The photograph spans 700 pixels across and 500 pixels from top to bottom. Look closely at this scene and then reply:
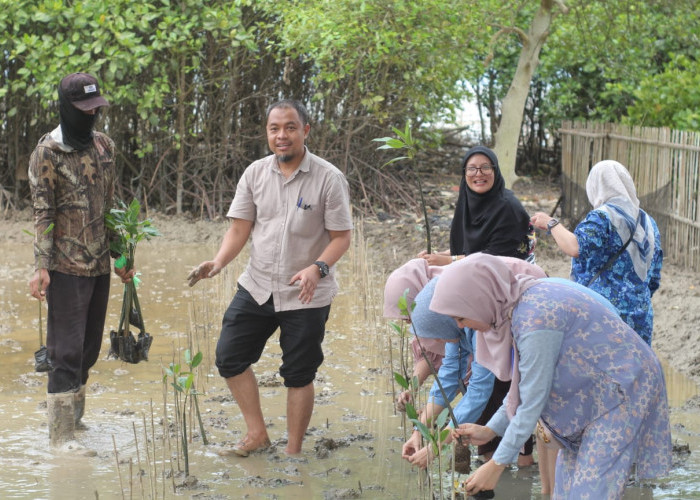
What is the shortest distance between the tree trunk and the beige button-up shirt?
266 inches

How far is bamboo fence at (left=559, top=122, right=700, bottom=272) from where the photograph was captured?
9297 millimetres

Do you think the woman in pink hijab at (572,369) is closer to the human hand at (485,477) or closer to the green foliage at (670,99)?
the human hand at (485,477)

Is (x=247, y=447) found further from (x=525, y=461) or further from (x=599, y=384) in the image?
(x=599, y=384)

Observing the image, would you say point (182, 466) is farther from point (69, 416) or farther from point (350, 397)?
point (350, 397)

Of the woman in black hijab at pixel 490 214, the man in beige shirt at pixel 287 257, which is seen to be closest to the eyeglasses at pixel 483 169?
the woman in black hijab at pixel 490 214

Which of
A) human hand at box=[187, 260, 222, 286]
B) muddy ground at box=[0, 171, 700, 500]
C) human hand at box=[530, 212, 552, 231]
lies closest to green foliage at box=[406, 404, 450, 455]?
muddy ground at box=[0, 171, 700, 500]

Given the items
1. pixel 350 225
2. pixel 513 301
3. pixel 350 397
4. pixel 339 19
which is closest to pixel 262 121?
pixel 339 19

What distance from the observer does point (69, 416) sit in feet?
16.5

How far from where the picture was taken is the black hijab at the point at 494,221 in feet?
15.7

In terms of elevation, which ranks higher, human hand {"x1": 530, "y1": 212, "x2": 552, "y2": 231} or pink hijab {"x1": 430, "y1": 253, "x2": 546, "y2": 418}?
human hand {"x1": 530, "y1": 212, "x2": 552, "y2": 231}

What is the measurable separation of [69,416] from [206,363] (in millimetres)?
1876

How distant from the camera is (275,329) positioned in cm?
495

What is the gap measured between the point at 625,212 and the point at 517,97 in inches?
284

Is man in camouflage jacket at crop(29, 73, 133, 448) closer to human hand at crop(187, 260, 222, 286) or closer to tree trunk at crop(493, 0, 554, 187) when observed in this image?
human hand at crop(187, 260, 222, 286)
